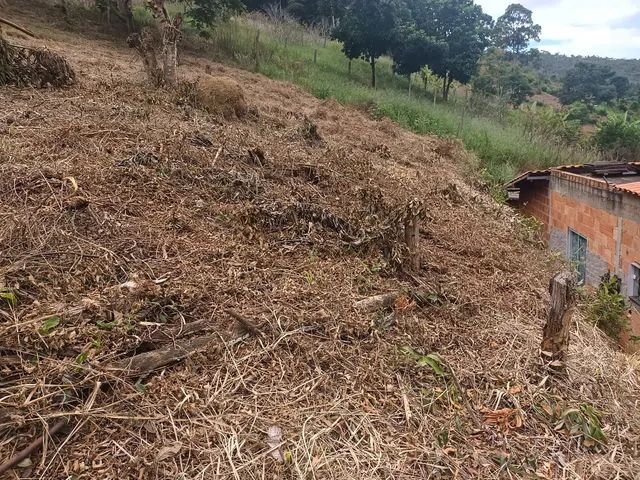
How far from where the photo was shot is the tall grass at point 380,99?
10742 mm

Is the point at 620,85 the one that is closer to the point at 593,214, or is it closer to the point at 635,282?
the point at 593,214

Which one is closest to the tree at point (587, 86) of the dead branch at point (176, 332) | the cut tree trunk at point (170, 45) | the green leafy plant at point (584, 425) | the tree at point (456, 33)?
the tree at point (456, 33)

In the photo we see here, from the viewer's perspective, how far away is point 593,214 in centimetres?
720

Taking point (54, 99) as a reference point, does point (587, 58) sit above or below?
above

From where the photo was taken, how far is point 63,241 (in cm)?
227

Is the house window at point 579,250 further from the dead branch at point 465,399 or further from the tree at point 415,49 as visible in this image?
the tree at point 415,49

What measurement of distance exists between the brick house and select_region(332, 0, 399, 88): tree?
30.1ft

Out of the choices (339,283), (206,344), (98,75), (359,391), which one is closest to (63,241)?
(206,344)

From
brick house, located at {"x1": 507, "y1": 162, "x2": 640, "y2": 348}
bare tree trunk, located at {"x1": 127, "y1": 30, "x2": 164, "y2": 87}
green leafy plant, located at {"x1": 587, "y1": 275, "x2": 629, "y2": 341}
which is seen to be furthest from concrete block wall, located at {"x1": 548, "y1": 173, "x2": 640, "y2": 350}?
bare tree trunk, located at {"x1": 127, "y1": 30, "x2": 164, "y2": 87}

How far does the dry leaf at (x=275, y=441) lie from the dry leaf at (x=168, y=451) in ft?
1.06

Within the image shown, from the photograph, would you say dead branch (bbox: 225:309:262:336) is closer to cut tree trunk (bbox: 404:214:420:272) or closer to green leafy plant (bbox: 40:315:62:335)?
green leafy plant (bbox: 40:315:62:335)

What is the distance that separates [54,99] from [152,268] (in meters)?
3.25

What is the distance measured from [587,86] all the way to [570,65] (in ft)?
91.7

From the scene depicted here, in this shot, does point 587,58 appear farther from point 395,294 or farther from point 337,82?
point 395,294
